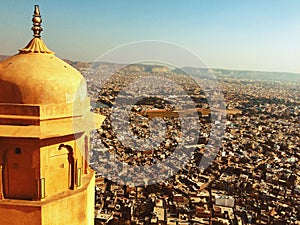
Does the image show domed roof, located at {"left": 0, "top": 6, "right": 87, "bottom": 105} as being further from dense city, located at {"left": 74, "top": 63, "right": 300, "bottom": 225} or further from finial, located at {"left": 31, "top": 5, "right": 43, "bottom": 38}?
dense city, located at {"left": 74, "top": 63, "right": 300, "bottom": 225}

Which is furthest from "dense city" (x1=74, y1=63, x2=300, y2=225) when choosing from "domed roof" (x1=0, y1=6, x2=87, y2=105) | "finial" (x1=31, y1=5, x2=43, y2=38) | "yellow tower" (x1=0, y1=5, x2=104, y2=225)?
"yellow tower" (x1=0, y1=5, x2=104, y2=225)

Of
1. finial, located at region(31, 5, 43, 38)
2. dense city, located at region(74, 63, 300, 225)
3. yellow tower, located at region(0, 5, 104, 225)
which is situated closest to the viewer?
yellow tower, located at region(0, 5, 104, 225)

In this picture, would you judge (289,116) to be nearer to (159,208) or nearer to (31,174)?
(159,208)

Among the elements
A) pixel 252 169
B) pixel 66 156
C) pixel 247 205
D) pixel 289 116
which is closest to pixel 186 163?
pixel 252 169

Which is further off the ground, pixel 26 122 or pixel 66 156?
pixel 26 122

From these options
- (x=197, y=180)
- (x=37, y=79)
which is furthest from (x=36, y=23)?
(x=197, y=180)

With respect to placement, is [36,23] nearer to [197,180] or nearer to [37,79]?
[37,79]
